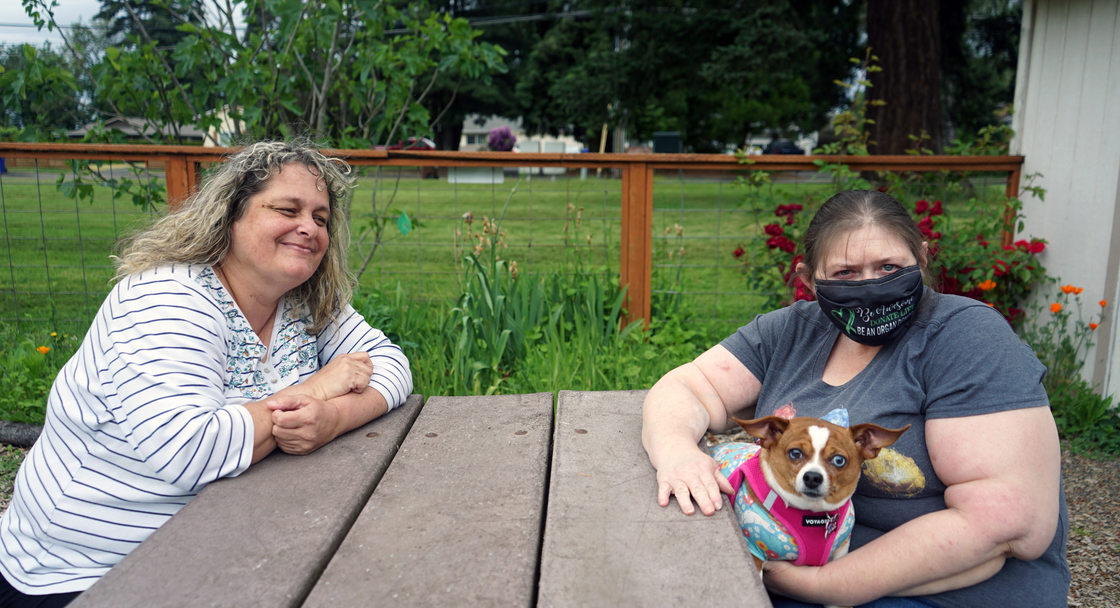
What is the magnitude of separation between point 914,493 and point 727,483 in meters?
0.39

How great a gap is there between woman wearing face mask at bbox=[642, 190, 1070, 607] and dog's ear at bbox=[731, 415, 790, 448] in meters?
0.13

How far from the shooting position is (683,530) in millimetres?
1447

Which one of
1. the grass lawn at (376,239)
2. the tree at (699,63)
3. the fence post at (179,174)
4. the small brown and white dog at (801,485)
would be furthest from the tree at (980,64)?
the small brown and white dog at (801,485)

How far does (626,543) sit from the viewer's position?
1.39 meters

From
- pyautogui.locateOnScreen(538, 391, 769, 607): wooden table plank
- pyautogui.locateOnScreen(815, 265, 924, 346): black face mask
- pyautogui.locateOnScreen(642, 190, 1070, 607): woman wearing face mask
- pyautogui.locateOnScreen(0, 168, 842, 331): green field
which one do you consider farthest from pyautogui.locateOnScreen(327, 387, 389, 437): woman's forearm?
pyautogui.locateOnScreen(0, 168, 842, 331): green field

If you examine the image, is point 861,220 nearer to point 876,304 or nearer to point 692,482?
point 876,304

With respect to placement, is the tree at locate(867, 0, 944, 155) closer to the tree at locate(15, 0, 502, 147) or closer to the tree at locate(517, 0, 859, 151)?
the tree at locate(517, 0, 859, 151)

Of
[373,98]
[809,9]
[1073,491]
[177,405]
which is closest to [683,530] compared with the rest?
[177,405]

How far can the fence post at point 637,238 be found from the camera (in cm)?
425

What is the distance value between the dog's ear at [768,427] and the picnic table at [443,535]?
0.58ft

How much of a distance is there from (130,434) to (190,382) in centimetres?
15

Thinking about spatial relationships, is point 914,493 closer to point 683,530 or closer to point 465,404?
point 683,530

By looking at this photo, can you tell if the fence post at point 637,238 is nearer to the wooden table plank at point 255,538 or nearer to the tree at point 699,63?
the wooden table plank at point 255,538

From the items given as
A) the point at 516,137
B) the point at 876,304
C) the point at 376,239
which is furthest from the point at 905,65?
the point at 516,137
